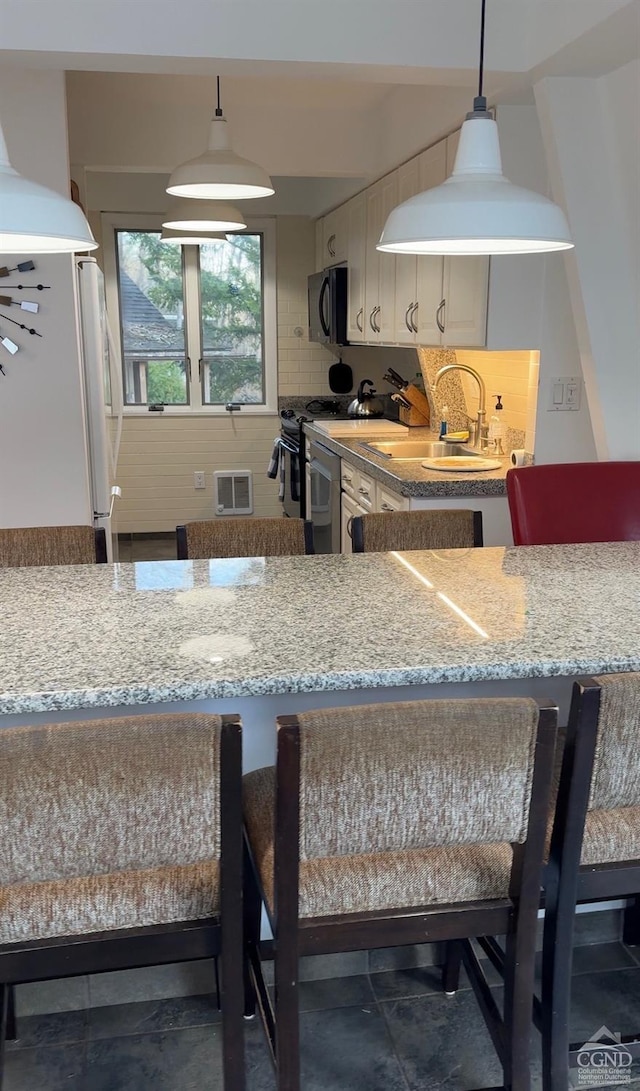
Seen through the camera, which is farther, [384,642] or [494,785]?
[384,642]

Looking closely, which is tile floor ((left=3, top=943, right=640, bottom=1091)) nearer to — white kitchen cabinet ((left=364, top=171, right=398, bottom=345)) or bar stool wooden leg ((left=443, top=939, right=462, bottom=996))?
bar stool wooden leg ((left=443, top=939, right=462, bottom=996))

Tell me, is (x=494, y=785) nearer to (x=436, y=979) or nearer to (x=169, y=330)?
(x=436, y=979)

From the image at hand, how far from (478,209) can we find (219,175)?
1.41 meters

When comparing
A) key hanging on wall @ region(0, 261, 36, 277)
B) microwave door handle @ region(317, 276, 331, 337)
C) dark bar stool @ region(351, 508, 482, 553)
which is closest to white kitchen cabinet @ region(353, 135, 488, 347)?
microwave door handle @ region(317, 276, 331, 337)

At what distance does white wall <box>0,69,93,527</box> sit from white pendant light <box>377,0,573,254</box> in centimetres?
210

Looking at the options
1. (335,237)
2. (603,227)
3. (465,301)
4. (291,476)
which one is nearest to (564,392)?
(465,301)

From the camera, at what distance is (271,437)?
6.57 meters

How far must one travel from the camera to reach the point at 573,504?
263cm

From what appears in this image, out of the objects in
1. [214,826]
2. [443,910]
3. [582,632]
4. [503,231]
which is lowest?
[443,910]

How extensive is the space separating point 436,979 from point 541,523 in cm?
129

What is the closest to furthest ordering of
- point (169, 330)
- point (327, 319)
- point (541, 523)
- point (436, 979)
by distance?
point (436, 979), point (541, 523), point (327, 319), point (169, 330)

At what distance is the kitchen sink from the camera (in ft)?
14.1

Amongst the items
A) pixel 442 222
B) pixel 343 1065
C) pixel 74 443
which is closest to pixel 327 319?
pixel 74 443

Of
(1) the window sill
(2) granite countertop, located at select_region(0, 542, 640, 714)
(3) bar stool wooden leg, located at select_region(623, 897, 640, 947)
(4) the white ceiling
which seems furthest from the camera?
(1) the window sill
